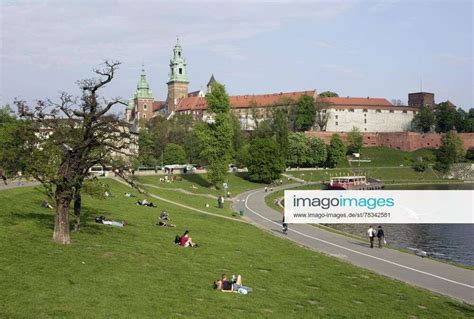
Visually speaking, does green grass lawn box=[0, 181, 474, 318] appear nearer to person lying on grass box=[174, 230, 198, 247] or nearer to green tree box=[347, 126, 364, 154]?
person lying on grass box=[174, 230, 198, 247]

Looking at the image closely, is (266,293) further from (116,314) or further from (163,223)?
(163,223)

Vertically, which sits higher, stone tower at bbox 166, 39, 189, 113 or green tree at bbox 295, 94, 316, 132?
stone tower at bbox 166, 39, 189, 113

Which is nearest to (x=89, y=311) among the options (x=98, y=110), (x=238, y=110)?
(x=98, y=110)

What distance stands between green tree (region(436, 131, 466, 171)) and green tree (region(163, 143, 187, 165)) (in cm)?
5843

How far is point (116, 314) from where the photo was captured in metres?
15.1

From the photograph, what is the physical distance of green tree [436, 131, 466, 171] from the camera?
12269cm

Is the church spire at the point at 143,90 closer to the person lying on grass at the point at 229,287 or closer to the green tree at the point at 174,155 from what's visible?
the green tree at the point at 174,155

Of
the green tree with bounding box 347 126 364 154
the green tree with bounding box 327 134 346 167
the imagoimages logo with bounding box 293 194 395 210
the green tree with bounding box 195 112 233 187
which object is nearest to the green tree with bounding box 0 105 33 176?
the imagoimages logo with bounding box 293 194 395 210

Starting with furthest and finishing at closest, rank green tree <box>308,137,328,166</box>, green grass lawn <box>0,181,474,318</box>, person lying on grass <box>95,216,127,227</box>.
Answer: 1. green tree <box>308,137,328,166</box>
2. person lying on grass <box>95,216,127,227</box>
3. green grass lawn <box>0,181,474,318</box>

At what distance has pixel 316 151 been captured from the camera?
376 feet

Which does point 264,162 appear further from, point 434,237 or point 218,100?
point 434,237

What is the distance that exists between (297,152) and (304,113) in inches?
1301

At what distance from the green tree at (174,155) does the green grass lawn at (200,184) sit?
15414 millimetres

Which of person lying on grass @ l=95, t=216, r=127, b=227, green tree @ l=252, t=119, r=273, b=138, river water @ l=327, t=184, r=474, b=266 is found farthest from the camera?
green tree @ l=252, t=119, r=273, b=138
